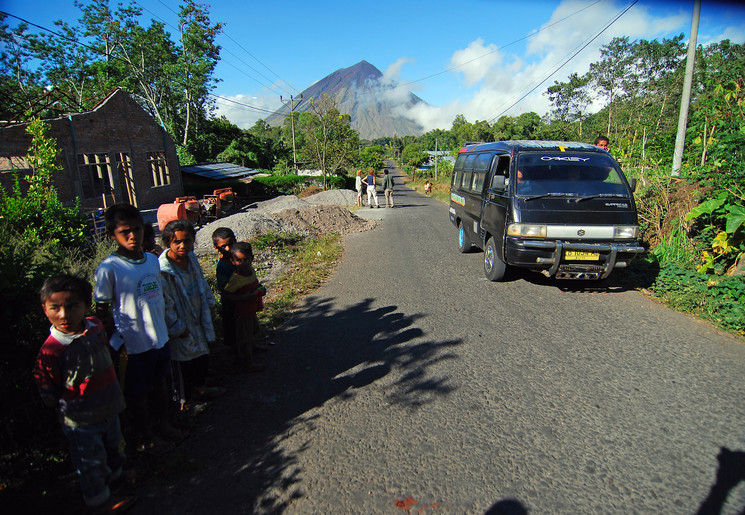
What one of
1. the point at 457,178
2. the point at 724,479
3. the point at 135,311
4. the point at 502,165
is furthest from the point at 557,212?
the point at 135,311

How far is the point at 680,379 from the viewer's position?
12.5ft

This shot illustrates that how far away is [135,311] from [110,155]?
66.8ft

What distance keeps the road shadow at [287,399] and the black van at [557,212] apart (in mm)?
2002

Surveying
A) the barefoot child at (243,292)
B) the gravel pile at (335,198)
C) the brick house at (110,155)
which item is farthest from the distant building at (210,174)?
the barefoot child at (243,292)

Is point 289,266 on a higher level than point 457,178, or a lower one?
lower

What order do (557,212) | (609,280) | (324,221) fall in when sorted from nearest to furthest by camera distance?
(557,212) → (609,280) → (324,221)

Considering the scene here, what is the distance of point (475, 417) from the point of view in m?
3.32

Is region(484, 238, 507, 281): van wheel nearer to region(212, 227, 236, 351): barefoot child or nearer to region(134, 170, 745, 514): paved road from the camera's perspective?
region(134, 170, 745, 514): paved road

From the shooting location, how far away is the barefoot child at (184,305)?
10.7 ft

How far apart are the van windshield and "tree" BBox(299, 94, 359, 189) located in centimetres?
2420

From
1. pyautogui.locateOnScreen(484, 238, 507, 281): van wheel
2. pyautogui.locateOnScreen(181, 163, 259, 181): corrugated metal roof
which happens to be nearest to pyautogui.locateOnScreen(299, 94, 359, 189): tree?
pyautogui.locateOnScreen(181, 163, 259, 181): corrugated metal roof

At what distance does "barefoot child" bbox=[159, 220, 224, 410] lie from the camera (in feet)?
10.7

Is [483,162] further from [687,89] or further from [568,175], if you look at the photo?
[687,89]

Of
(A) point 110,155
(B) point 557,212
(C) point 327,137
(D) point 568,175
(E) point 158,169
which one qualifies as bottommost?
(B) point 557,212
